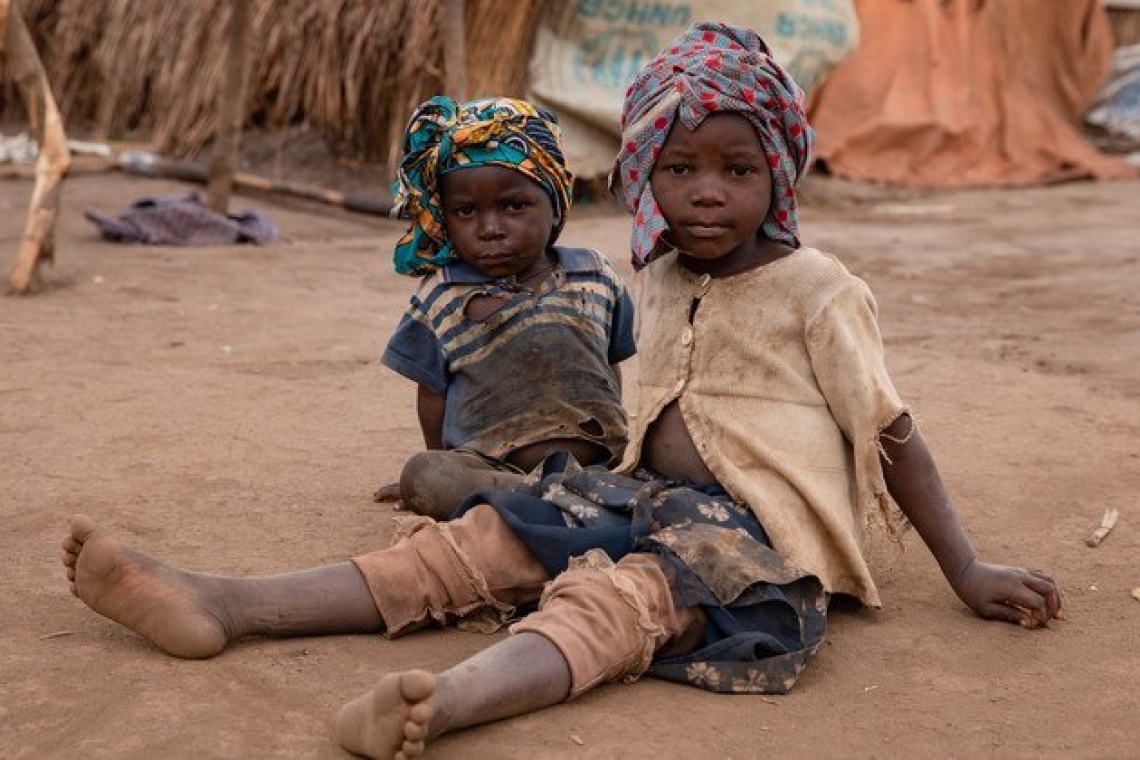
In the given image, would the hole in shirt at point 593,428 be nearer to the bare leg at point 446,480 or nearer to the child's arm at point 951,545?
the bare leg at point 446,480

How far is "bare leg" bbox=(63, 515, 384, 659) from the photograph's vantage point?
2250 millimetres

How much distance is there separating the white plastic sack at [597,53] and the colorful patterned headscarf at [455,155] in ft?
17.0

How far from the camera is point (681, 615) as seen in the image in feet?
7.55

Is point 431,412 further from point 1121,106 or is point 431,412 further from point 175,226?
point 1121,106

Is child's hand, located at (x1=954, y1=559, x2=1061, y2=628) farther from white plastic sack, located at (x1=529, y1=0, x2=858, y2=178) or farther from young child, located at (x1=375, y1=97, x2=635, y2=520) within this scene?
white plastic sack, located at (x1=529, y1=0, x2=858, y2=178)

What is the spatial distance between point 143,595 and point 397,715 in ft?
1.93

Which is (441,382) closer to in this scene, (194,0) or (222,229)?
(222,229)

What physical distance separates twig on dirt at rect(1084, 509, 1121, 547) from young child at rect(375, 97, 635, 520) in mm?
938

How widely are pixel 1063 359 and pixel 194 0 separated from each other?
235 inches

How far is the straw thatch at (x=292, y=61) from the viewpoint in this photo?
8078 millimetres

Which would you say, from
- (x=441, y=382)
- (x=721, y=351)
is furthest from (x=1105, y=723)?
(x=441, y=382)

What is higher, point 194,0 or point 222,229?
point 194,0

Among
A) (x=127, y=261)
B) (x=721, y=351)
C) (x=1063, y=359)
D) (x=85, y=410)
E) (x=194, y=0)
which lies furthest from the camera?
(x=194, y=0)

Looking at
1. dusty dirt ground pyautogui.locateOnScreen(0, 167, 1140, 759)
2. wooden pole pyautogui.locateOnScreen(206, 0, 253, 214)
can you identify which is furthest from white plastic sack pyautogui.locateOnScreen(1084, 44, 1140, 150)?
wooden pole pyautogui.locateOnScreen(206, 0, 253, 214)
